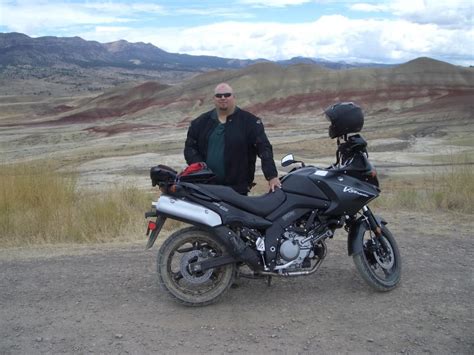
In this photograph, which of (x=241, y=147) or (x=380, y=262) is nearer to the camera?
(x=380, y=262)

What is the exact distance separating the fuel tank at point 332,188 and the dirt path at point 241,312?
795 millimetres

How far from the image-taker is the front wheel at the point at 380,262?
5.12m

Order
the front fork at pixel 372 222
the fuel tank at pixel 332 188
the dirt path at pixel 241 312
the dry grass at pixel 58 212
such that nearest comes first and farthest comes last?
the dirt path at pixel 241 312, the fuel tank at pixel 332 188, the front fork at pixel 372 222, the dry grass at pixel 58 212

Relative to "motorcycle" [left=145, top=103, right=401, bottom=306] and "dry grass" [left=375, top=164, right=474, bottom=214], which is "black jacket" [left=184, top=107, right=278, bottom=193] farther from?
"dry grass" [left=375, top=164, right=474, bottom=214]

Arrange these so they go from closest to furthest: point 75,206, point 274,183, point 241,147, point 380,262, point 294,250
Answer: point 294,250
point 274,183
point 380,262
point 241,147
point 75,206

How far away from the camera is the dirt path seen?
4.26 metres

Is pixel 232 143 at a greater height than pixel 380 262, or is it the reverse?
pixel 232 143

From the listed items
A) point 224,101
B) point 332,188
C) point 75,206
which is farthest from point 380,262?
point 75,206

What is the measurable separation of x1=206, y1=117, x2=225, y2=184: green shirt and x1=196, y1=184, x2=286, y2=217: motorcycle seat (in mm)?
505

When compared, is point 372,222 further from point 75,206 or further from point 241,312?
point 75,206

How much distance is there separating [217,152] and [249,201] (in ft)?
2.37

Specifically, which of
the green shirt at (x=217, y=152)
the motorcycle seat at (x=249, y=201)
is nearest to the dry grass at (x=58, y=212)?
the green shirt at (x=217, y=152)

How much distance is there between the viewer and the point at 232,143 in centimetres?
543

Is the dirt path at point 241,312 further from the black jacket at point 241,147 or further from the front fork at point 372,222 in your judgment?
the black jacket at point 241,147
